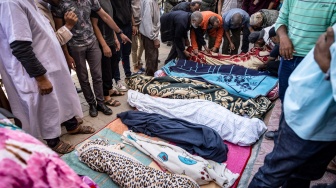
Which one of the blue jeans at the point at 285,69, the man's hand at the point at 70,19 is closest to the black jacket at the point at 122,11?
the man's hand at the point at 70,19

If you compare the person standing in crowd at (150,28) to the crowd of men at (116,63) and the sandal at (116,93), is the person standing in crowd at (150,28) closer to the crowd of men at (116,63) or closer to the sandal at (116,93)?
the crowd of men at (116,63)

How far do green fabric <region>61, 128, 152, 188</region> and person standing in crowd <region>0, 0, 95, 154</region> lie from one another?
247 millimetres

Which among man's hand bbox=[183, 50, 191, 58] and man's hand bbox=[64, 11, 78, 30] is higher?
man's hand bbox=[64, 11, 78, 30]

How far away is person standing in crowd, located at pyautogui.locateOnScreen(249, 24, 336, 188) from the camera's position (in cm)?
101

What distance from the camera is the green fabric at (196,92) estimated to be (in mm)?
2820

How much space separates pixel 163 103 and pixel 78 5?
141 centimetres

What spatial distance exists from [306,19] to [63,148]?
2.36 meters

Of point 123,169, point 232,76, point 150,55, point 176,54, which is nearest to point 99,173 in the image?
point 123,169

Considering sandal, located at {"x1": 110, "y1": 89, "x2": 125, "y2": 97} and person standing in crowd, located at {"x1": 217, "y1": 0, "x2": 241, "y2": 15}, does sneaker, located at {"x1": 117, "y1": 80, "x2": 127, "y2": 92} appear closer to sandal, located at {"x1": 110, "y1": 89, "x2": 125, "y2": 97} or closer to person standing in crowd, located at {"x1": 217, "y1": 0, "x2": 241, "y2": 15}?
sandal, located at {"x1": 110, "y1": 89, "x2": 125, "y2": 97}

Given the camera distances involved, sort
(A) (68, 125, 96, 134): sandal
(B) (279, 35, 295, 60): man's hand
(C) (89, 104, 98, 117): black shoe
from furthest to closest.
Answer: (C) (89, 104, 98, 117): black shoe < (A) (68, 125, 96, 134): sandal < (B) (279, 35, 295, 60): man's hand

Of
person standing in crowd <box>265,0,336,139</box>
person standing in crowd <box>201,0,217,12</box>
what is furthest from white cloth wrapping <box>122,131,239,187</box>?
person standing in crowd <box>201,0,217,12</box>

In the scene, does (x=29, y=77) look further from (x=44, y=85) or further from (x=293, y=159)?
(x=293, y=159)

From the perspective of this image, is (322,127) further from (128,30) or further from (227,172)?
(128,30)

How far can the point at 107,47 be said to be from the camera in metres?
2.90
